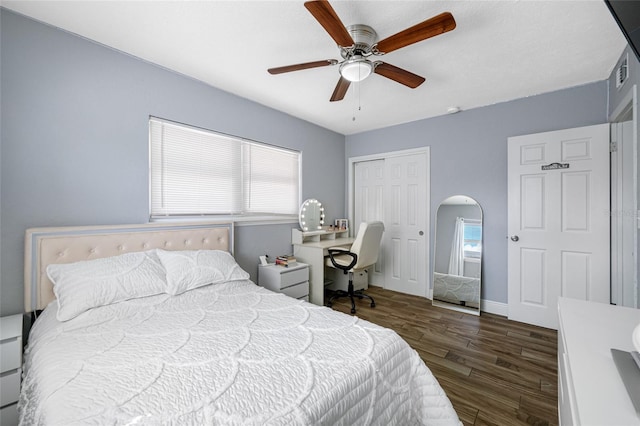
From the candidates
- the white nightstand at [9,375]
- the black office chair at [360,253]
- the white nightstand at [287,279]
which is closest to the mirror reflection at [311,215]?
the black office chair at [360,253]

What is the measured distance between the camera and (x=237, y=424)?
81cm

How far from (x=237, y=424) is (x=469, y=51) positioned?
2.78 m

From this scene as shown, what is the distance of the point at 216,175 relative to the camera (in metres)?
2.88

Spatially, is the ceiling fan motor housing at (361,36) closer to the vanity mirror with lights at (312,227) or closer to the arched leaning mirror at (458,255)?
the vanity mirror with lights at (312,227)

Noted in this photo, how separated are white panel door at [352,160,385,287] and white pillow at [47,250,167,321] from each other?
125 inches

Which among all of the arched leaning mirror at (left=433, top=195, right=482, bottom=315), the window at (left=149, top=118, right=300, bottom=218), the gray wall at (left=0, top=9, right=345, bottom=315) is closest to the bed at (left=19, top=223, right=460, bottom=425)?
the gray wall at (left=0, top=9, right=345, bottom=315)

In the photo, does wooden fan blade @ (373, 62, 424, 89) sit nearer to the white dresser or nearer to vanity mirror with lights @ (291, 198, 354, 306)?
the white dresser

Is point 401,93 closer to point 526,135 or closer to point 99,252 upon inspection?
point 526,135

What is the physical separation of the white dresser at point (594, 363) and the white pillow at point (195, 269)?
83.7 inches

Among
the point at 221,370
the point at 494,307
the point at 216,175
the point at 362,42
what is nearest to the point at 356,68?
the point at 362,42

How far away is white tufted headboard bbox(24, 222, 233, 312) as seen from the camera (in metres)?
1.72

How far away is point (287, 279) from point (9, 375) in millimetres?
2044

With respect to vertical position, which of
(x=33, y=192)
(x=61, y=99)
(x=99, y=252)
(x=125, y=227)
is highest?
(x=61, y=99)

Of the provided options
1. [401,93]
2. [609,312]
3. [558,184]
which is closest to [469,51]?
[401,93]
